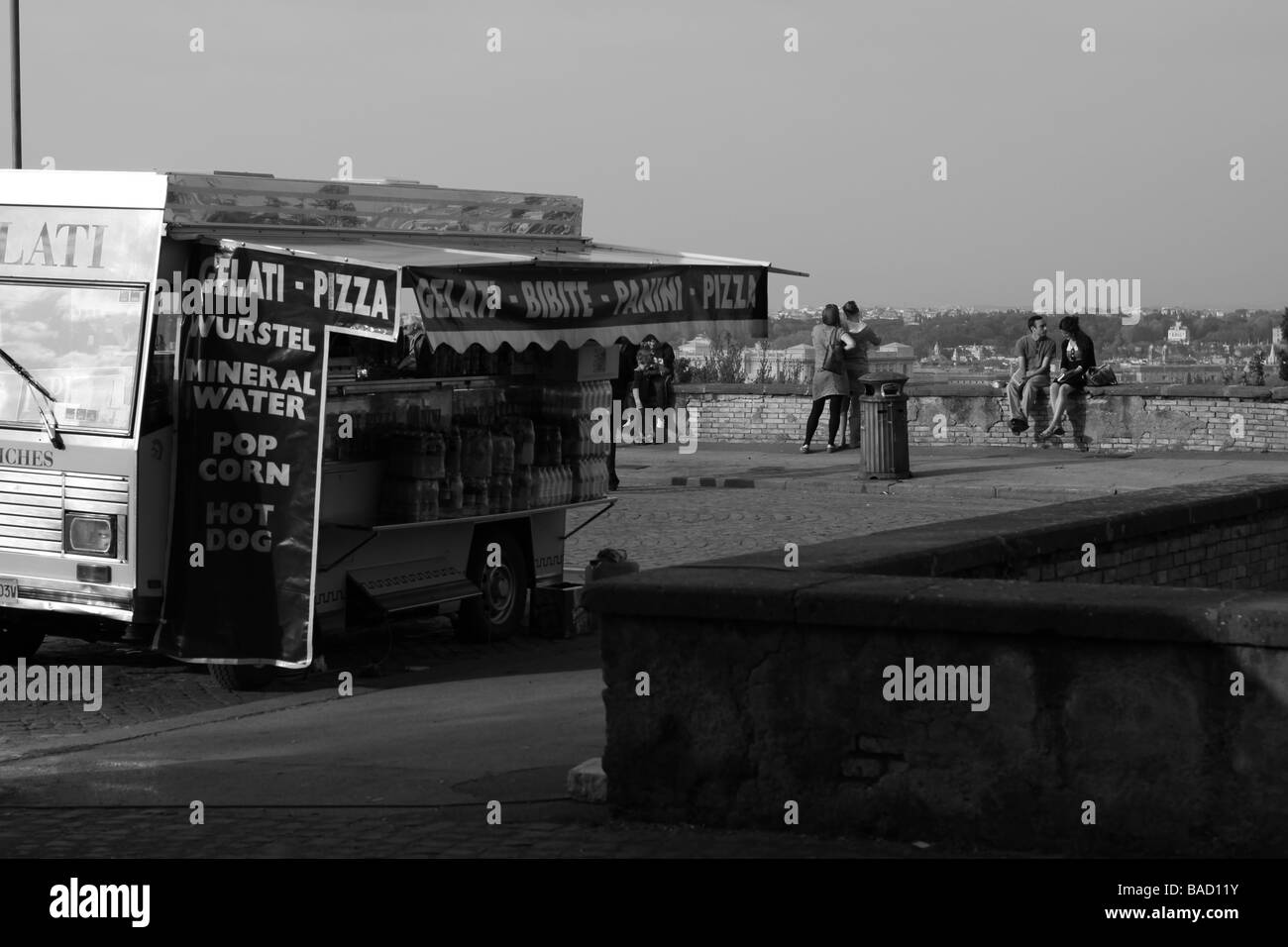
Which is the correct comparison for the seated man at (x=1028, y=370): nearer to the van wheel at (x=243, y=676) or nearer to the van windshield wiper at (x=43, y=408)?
the van wheel at (x=243, y=676)

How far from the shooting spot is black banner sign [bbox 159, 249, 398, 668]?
947 cm

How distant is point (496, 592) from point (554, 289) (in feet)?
7.65

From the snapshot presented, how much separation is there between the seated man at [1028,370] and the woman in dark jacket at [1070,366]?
0.65 ft

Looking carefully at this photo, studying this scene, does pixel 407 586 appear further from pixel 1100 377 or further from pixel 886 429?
pixel 1100 377

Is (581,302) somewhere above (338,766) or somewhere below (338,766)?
above

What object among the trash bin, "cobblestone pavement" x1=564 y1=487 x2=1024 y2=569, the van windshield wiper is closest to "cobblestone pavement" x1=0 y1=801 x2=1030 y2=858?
the van windshield wiper

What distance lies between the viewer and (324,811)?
7.05m

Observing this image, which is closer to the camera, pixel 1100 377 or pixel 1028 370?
pixel 1100 377

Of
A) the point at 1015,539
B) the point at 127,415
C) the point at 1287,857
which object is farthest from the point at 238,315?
the point at 1287,857

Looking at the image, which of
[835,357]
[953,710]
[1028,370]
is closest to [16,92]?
[835,357]

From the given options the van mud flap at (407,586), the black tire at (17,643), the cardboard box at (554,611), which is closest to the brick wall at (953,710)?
the van mud flap at (407,586)

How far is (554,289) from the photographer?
1048cm
